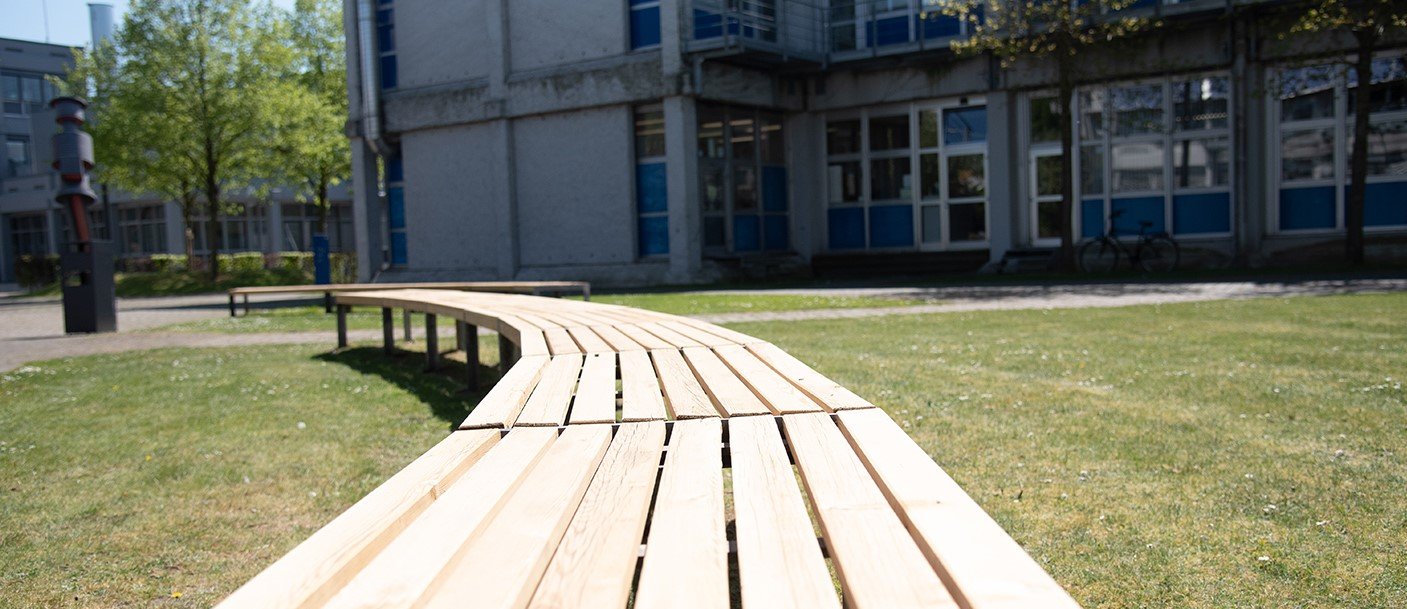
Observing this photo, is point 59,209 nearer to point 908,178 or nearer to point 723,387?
point 908,178

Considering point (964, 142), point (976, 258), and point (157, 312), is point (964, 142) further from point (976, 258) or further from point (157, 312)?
point (157, 312)

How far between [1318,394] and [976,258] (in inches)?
704

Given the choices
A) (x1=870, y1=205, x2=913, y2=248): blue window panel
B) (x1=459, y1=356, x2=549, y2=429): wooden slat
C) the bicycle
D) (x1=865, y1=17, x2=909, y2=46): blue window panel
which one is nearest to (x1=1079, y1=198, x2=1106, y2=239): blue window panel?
the bicycle

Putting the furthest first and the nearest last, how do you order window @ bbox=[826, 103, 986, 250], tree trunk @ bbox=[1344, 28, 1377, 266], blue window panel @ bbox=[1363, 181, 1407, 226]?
window @ bbox=[826, 103, 986, 250] < blue window panel @ bbox=[1363, 181, 1407, 226] < tree trunk @ bbox=[1344, 28, 1377, 266]

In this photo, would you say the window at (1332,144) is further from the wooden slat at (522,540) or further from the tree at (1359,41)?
the wooden slat at (522,540)

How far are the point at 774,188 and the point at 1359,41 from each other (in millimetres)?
11074

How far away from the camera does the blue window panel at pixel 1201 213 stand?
2148cm

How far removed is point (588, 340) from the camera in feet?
18.5

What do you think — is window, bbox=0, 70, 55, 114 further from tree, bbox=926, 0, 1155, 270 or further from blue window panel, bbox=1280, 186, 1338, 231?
blue window panel, bbox=1280, 186, 1338, 231

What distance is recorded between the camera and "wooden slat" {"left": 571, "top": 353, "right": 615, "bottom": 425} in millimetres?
3232

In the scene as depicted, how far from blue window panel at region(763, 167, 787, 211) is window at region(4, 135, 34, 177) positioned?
155ft

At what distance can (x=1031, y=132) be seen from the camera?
2294 centimetres

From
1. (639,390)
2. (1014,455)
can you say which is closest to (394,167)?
(1014,455)

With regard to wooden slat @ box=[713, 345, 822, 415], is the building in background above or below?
above
